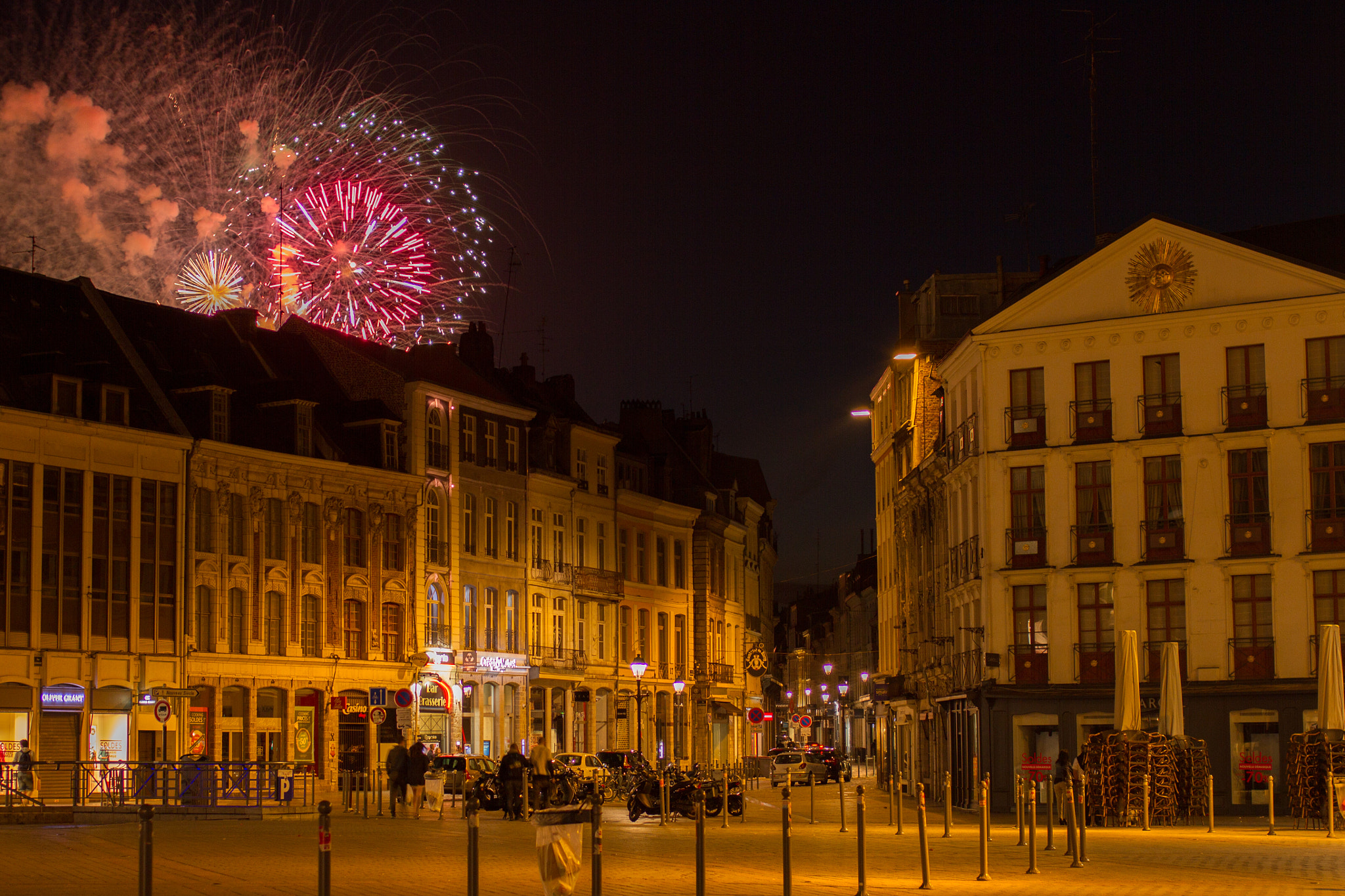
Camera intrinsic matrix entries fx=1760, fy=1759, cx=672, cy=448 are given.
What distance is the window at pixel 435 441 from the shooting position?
57344mm

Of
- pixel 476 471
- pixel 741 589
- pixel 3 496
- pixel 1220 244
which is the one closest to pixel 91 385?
pixel 3 496

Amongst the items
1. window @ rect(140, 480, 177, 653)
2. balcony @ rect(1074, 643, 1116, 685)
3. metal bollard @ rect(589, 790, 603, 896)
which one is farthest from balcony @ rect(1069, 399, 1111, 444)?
metal bollard @ rect(589, 790, 603, 896)

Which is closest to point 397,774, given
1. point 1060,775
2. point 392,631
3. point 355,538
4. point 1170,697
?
point 1060,775

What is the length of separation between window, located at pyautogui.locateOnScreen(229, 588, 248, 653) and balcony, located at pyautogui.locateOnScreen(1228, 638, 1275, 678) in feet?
86.8

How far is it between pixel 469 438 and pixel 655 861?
3781 cm

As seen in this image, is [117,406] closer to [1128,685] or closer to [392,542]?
[392,542]

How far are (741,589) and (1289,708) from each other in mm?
43712

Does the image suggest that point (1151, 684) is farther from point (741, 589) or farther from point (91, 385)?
point (741, 589)

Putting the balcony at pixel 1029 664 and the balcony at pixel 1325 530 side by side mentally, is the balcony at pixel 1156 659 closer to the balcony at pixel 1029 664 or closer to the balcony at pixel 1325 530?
the balcony at pixel 1029 664

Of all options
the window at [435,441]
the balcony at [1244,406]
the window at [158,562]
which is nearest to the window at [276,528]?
the window at [158,562]

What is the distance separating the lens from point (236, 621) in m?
49.5

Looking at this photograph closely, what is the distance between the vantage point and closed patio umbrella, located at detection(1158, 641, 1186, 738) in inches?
1425

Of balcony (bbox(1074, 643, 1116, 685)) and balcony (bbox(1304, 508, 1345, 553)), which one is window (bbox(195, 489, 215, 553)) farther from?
balcony (bbox(1304, 508, 1345, 553))

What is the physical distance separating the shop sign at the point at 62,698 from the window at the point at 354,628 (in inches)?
384
